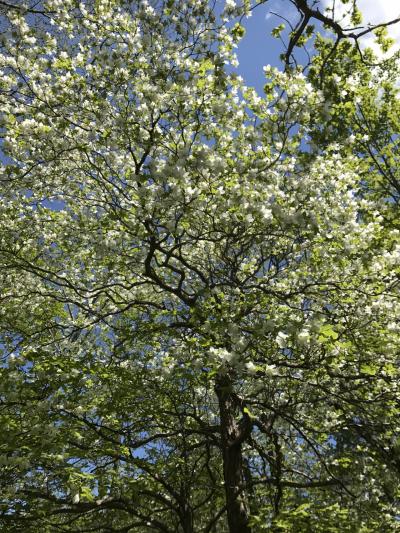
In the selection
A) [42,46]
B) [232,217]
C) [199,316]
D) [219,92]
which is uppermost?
[42,46]

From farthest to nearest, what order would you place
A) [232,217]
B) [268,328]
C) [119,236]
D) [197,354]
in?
1. [119,236]
2. [232,217]
3. [197,354]
4. [268,328]

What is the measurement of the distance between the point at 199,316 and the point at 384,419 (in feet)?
11.4

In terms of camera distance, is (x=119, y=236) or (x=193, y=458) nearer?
(x=119, y=236)

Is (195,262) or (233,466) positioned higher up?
(195,262)

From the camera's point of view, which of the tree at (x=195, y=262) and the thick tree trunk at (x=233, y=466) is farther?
the thick tree trunk at (x=233, y=466)

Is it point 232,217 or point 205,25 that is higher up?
point 205,25

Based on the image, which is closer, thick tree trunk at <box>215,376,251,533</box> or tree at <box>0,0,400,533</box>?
tree at <box>0,0,400,533</box>

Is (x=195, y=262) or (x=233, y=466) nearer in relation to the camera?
(x=233, y=466)

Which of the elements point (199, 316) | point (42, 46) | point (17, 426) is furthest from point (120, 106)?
point (17, 426)

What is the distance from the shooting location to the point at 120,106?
6.98m

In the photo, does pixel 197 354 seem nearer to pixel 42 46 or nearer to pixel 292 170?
pixel 292 170

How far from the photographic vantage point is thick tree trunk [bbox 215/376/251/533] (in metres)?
7.27

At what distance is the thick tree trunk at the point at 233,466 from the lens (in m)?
7.27

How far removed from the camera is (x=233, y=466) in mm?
7727
